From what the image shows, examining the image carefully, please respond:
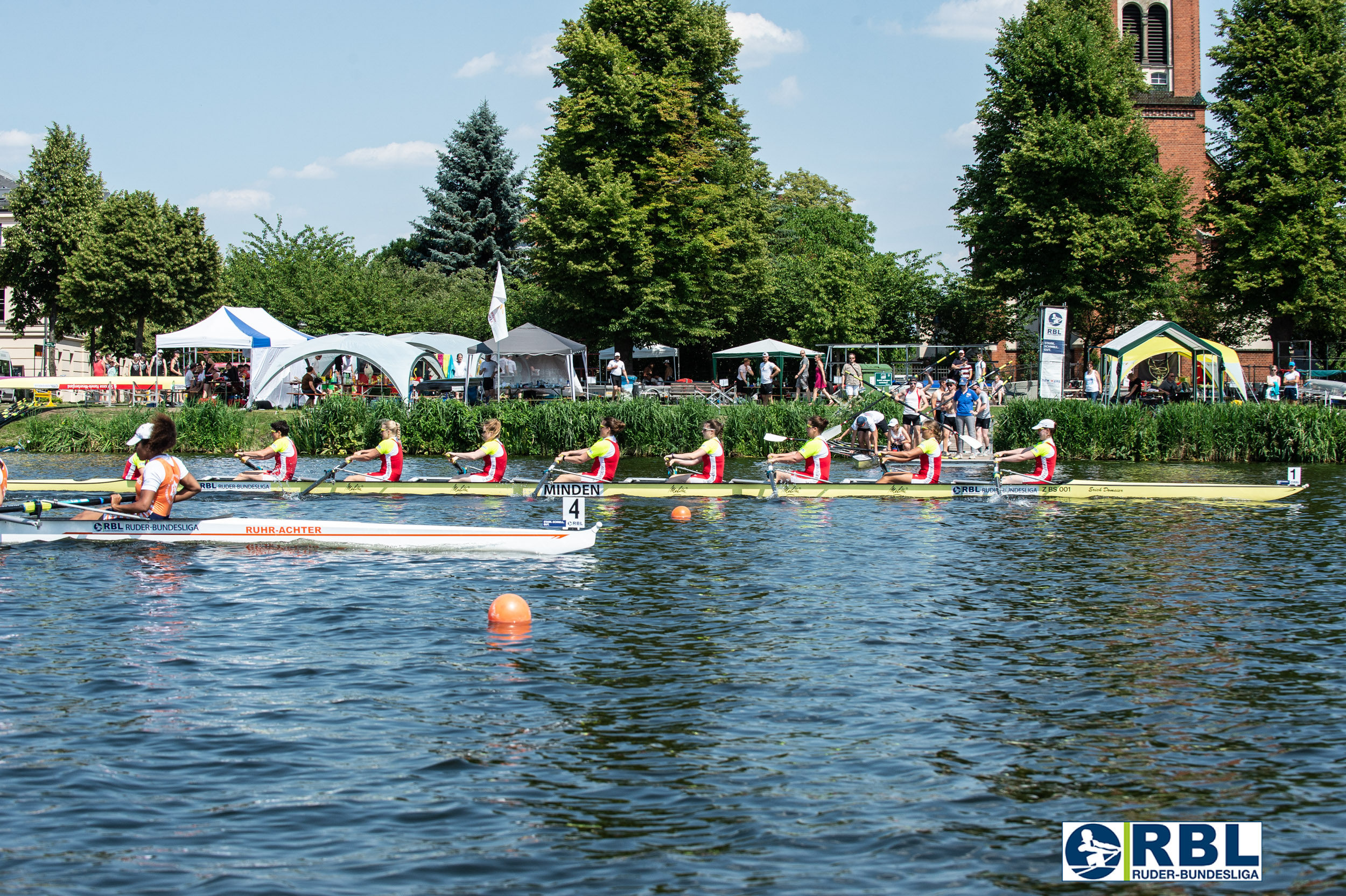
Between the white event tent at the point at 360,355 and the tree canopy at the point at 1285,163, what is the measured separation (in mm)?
29637

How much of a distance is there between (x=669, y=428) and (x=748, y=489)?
10.2 meters

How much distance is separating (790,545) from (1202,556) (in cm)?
531

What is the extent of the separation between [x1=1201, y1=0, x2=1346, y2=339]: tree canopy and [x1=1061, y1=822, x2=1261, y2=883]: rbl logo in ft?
131

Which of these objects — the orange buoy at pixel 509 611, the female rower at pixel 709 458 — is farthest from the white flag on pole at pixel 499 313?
the orange buoy at pixel 509 611

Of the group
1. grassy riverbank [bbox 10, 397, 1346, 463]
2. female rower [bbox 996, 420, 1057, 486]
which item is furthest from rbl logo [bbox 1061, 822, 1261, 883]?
grassy riverbank [bbox 10, 397, 1346, 463]

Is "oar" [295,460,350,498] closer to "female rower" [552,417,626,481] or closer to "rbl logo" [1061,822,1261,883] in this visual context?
"female rower" [552,417,626,481]

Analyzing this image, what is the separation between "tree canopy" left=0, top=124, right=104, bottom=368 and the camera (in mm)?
48500

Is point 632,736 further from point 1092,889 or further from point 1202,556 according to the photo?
point 1202,556

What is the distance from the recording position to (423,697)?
835cm

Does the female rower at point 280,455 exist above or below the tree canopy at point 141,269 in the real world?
below

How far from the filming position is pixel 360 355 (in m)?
33.6

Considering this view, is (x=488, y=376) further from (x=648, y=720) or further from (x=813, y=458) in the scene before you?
(x=648, y=720)

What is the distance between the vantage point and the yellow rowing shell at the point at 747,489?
733 inches

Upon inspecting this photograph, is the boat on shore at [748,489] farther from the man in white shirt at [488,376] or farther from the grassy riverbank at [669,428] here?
the man in white shirt at [488,376]
